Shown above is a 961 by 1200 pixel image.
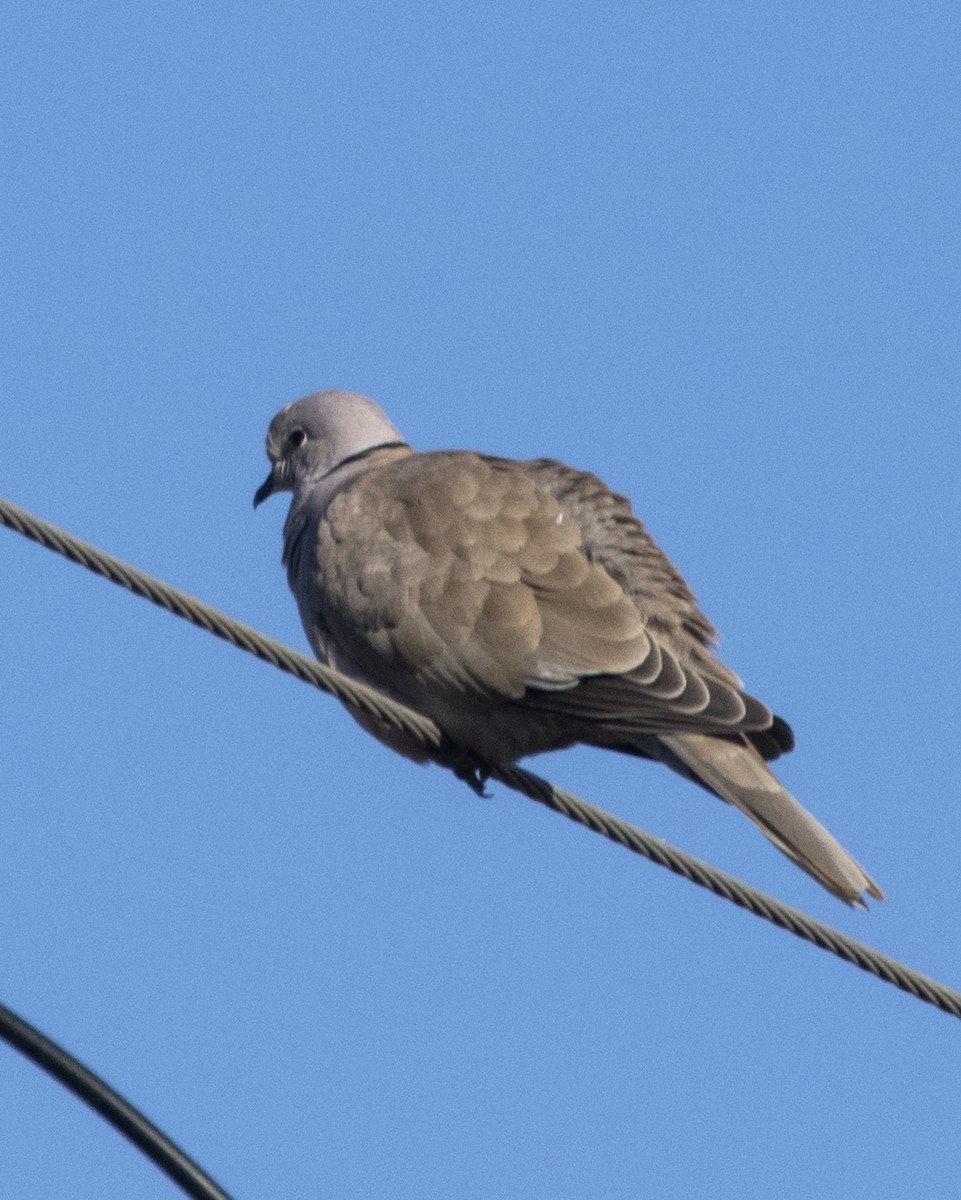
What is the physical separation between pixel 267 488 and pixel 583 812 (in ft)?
11.1

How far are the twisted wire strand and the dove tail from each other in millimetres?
892

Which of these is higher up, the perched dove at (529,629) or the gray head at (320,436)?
the gray head at (320,436)

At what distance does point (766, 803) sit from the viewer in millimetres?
5055

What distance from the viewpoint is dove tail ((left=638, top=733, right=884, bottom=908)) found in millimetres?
4805

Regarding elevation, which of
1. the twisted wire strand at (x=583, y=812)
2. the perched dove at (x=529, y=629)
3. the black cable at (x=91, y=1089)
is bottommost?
the black cable at (x=91, y=1089)

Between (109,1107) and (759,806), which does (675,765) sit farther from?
(109,1107)

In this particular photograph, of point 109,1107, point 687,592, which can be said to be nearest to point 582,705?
point 687,592

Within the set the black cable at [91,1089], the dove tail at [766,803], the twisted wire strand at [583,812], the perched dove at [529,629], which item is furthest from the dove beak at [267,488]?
the black cable at [91,1089]

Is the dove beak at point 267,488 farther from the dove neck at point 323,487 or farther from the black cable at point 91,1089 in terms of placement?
the black cable at point 91,1089

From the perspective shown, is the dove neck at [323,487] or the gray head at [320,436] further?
the gray head at [320,436]

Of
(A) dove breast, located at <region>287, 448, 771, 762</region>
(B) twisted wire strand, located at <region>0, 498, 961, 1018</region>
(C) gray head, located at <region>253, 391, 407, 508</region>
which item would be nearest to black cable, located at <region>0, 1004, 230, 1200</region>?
(B) twisted wire strand, located at <region>0, 498, 961, 1018</region>

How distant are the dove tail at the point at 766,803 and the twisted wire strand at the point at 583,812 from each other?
892mm

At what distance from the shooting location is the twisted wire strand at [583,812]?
3.63m

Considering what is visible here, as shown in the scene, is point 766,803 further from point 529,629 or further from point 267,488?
point 267,488
